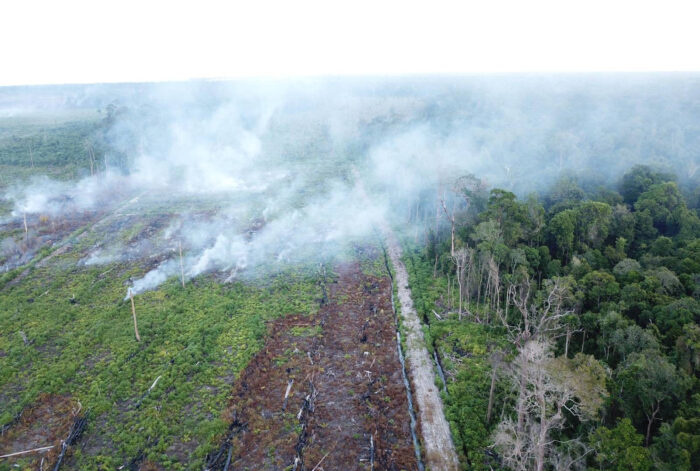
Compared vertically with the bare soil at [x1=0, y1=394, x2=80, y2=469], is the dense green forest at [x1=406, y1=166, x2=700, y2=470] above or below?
above

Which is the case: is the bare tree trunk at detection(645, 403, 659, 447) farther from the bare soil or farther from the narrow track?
the bare soil

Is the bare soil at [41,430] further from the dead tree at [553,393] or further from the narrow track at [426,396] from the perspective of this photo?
the dead tree at [553,393]

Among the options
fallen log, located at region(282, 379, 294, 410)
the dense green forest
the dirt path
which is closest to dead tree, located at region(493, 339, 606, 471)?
the dense green forest

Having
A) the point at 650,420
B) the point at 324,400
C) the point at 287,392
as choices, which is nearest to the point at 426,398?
the point at 324,400

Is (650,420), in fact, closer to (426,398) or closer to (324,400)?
(426,398)

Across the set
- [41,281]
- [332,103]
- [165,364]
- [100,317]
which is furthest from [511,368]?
[332,103]

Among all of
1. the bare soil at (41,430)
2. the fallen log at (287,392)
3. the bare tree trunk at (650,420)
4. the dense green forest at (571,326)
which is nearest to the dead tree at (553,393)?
the dense green forest at (571,326)
